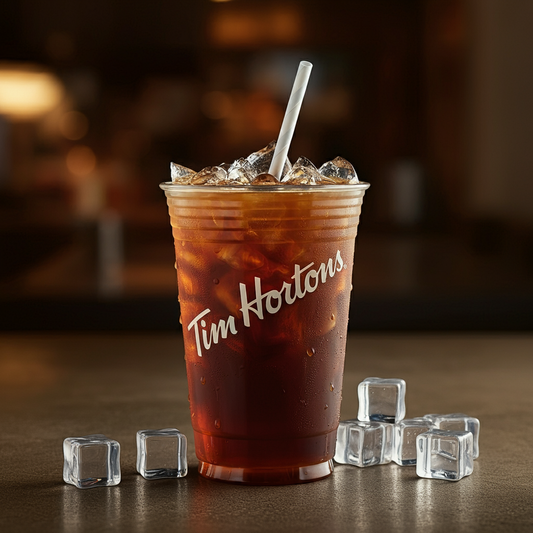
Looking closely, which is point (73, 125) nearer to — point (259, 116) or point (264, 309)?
point (259, 116)

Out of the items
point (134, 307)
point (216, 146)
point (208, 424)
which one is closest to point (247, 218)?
point (208, 424)

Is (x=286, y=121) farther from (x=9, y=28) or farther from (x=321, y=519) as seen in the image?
(x=9, y=28)

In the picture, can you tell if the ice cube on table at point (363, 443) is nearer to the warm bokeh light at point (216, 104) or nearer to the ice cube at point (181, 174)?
the ice cube at point (181, 174)

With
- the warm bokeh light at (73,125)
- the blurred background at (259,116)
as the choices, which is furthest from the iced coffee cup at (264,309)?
the warm bokeh light at (73,125)

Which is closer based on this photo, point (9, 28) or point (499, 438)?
point (499, 438)

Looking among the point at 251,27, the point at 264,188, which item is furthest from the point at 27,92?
the point at 264,188

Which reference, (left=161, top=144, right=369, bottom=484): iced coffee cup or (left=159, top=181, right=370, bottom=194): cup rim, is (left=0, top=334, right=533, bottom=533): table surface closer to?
(left=161, top=144, right=369, bottom=484): iced coffee cup
